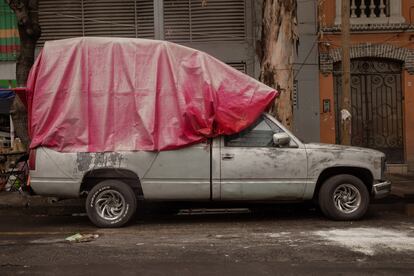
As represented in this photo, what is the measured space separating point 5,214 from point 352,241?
626cm

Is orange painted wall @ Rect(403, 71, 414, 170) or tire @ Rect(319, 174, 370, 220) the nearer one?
tire @ Rect(319, 174, 370, 220)

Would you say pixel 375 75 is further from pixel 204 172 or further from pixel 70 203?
pixel 70 203

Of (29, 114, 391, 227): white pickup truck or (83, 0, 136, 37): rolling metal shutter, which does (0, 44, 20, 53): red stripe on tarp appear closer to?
(83, 0, 136, 37): rolling metal shutter

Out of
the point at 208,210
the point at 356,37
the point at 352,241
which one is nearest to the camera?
the point at 352,241

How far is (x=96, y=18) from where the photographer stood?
1498 centimetres

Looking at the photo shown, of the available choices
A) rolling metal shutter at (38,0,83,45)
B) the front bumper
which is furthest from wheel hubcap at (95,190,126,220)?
rolling metal shutter at (38,0,83,45)

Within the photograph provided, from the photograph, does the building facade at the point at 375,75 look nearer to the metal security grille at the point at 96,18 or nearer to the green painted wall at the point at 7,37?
the metal security grille at the point at 96,18

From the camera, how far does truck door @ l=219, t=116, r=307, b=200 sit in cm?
819

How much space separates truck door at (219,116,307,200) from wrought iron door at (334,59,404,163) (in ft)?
23.8

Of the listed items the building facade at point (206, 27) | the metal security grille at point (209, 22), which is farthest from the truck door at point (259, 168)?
the metal security grille at point (209, 22)

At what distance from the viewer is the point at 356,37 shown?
14914mm

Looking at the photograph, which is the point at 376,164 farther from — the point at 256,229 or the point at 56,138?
the point at 56,138

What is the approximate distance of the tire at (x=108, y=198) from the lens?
8.17 m

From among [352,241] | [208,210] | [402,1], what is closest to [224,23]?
[402,1]
